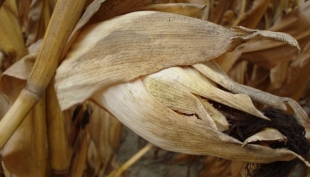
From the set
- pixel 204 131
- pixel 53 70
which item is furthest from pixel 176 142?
pixel 53 70

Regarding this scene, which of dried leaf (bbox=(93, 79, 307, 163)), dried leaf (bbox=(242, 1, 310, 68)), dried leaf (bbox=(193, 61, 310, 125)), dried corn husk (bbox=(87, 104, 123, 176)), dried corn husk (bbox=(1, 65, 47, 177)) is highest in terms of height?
dried leaf (bbox=(193, 61, 310, 125))

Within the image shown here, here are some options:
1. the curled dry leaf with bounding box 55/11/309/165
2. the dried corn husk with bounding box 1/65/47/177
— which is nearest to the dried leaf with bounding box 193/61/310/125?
the curled dry leaf with bounding box 55/11/309/165

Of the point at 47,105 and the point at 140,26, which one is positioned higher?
the point at 140,26

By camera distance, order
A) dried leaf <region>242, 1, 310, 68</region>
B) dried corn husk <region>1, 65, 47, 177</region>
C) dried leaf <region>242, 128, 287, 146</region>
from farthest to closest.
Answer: dried leaf <region>242, 1, 310, 68</region> < dried corn husk <region>1, 65, 47, 177</region> < dried leaf <region>242, 128, 287, 146</region>

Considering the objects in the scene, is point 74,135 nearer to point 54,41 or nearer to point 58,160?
point 58,160

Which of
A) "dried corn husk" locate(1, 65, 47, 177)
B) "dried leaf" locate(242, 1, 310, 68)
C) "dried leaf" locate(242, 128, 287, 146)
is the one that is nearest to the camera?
"dried leaf" locate(242, 128, 287, 146)

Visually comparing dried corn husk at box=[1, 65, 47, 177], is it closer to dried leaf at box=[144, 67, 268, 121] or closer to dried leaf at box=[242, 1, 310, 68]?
dried leaf at box=[144, 67, 268, 121]

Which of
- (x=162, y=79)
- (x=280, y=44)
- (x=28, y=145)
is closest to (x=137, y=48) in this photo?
(x=162, y=79)

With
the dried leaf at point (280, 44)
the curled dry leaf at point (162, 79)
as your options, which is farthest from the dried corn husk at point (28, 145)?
the dried leaf at point (280, 44)

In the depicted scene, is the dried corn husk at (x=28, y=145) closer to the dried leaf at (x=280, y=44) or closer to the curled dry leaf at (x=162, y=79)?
the curled dry leaf at (x=162, y=79)
